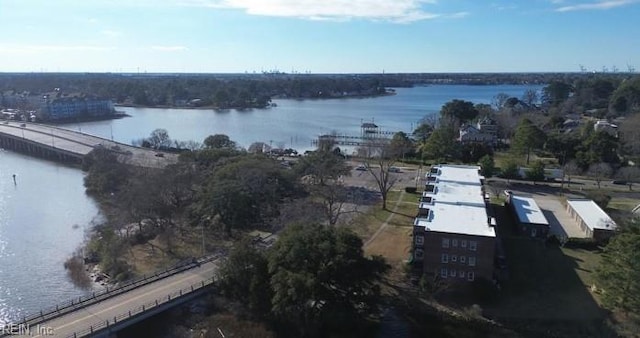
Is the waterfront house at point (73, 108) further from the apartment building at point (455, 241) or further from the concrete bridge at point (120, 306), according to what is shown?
the apartment building at point (455, 241)

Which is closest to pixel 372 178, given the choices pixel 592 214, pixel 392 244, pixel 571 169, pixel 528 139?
pixel 392 244

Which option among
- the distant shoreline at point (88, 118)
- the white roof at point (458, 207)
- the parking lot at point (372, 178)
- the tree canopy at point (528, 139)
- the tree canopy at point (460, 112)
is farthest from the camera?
the distant shoreline at point (88, 118)

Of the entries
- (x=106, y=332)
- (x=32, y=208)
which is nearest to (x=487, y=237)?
(x=106, y=332)

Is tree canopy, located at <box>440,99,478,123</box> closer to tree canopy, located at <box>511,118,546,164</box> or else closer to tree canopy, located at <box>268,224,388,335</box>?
tree canopy, located at <box>511,118,546,164</box>

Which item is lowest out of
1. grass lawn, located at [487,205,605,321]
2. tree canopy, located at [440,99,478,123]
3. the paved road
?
grass lawn, located at [487,205,605,321]

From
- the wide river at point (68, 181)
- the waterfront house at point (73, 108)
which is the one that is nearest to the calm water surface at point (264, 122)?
the wide river at point (68, 181)

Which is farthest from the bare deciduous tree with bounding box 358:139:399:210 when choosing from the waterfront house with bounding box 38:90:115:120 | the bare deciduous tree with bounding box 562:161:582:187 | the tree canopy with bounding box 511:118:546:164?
the waterfront house with bounding box 38:90:115:120

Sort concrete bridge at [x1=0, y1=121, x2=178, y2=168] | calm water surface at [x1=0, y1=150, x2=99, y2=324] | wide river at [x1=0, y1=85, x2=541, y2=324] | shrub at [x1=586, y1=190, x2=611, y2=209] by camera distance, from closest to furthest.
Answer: calm water surface at [x1=0, y1=150, x2=99, y2=324], wide river at [x1=0, y1=85, x2=541, y2=324], shrub at [x1=586, y1=190, x2=611, y2=209], concrete bridge at [x1=0, y1=121, x2=178, y2=168]

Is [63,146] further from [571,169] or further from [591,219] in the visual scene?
[571,169]
